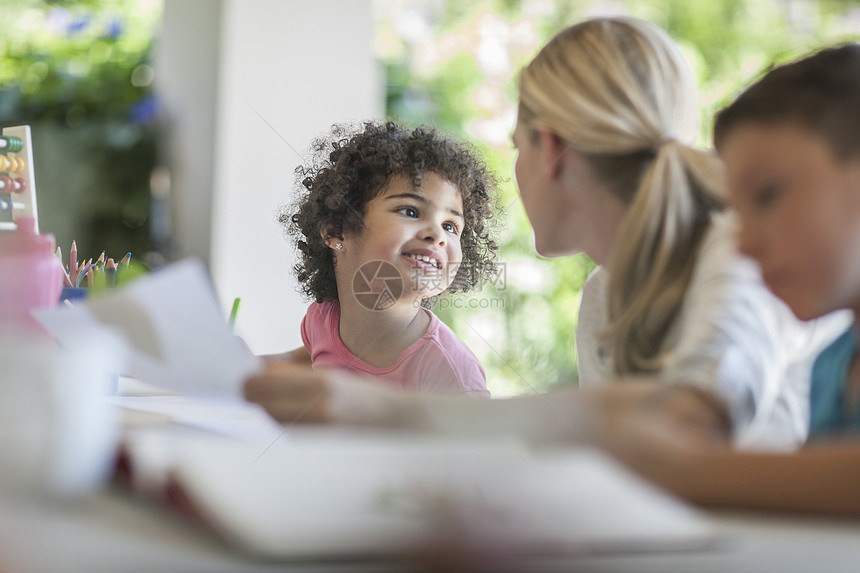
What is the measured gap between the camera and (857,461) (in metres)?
0.27

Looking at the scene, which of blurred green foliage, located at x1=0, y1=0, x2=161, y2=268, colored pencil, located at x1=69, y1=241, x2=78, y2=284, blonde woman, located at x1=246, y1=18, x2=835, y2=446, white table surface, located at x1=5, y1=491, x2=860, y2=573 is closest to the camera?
white table surface, located at x1=5, y1=491, x2=860, y2=573

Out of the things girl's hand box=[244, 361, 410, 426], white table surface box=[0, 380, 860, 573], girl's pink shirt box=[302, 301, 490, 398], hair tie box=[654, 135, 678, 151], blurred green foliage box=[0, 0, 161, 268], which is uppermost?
blurred green foliage box=[0, 0, 161, 268]

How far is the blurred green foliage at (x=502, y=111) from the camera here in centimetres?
34

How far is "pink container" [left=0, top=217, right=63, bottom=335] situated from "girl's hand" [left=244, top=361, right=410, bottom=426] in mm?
109

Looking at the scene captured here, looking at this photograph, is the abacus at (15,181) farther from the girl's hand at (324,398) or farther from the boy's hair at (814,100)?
the boy's hair at (814,100)

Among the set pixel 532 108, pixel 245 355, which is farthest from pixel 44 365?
pixel 532 108

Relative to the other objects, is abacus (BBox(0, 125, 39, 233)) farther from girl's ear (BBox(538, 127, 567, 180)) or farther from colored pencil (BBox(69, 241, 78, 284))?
girl's ear (BBox(538, 127, 567, 180))

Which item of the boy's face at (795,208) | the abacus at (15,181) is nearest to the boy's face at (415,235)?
the boy's face at (795,208)

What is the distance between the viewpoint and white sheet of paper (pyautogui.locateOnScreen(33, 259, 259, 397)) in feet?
1.08

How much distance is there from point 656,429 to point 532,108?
0.47ft

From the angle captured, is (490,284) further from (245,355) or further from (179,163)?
(179,163)

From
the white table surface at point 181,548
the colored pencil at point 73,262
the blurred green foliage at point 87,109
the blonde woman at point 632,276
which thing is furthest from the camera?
the blurred green foliage at point 87,109

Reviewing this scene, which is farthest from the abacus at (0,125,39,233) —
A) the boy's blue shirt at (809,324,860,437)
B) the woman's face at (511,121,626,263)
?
the boy's blue shirt at (809,324,860,437)

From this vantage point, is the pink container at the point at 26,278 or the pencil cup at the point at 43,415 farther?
the pink container at the point at 26,278
